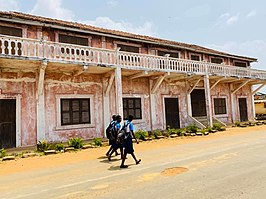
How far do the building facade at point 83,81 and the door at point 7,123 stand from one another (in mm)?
41

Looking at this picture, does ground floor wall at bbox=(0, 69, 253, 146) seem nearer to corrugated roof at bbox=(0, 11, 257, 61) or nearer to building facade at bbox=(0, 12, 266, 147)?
building facade at bbox=(0, 12, 266, 147)

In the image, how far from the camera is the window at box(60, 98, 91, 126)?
13.0 meters

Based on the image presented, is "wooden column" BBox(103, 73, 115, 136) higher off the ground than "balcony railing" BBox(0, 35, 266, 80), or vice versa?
"balcony railing" BBox(0, 35, 266, 80)

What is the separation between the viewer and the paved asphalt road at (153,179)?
14.6ft

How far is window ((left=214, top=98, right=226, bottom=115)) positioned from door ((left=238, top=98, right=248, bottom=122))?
2.37m

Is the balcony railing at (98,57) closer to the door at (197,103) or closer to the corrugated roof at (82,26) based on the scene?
the corrugated roof at (82,26)

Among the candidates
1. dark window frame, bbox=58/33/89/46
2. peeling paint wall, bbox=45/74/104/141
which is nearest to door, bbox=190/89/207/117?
peeling paint wall, bbox=45/74/104/141

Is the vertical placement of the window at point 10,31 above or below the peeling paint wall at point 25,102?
above

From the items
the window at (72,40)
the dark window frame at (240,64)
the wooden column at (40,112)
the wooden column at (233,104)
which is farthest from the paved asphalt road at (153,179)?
the dark window frame at (240,64)

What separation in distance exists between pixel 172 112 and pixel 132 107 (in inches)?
140

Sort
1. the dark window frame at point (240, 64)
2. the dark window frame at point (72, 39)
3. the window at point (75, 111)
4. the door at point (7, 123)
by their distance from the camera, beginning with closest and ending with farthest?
the door at point (7, 123)
the window at point (75, 111)
the dark window frame at point (72, 39)
the dark window frame at point (240, 64)

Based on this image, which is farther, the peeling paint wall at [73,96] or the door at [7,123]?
the peeling paint wall at [73,96]

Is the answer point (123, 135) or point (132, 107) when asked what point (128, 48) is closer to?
point (132, 107)

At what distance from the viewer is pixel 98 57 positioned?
39.9 ft
